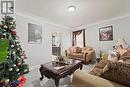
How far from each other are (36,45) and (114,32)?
11.9 ft

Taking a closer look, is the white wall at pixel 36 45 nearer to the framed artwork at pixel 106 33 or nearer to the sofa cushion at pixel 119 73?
the framed artwork at pixel 106 33

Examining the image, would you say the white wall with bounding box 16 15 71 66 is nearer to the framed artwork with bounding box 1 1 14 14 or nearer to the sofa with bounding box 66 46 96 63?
the framed artwork with bounding box 1 1 14 14

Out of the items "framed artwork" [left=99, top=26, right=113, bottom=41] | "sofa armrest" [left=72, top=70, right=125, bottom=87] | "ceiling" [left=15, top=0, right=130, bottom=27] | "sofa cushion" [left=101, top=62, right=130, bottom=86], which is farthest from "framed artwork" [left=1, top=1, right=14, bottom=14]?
"framed artwork" [left=99, top=26, right=113, bottom=41]

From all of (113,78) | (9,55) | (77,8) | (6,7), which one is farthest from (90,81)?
(77,8)

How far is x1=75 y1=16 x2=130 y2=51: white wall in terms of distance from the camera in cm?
502

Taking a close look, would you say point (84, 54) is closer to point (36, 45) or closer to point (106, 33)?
point (106, 33)

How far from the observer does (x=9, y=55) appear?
91.7 inches

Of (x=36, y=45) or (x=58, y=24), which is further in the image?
(x=58, y=24)

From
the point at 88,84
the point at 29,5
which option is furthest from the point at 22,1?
the point at 88,84

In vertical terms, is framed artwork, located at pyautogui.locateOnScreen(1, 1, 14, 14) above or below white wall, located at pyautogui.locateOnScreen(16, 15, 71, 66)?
above

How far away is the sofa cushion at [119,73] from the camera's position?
123cm

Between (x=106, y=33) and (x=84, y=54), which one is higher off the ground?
(x=106, y=33)

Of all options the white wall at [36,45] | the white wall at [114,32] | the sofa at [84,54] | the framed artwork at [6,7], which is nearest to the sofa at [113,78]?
the framed artwork at [6,7]

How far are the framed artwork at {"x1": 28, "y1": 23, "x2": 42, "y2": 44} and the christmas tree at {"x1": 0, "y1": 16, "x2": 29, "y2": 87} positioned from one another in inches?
89.1
